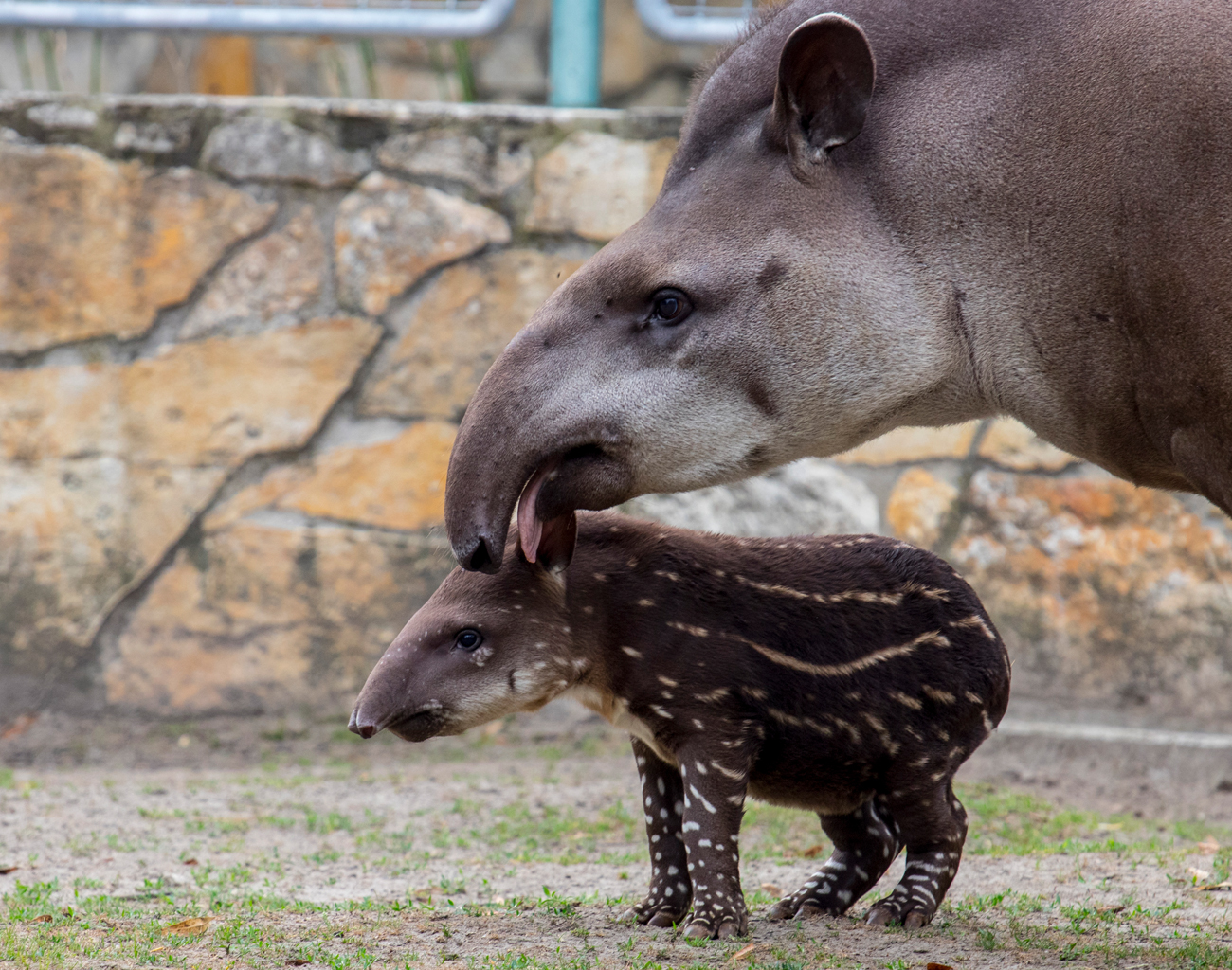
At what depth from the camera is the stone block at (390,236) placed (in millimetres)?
6488

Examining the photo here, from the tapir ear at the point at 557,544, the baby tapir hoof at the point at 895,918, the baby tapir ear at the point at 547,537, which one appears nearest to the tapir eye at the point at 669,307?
the baby tapir ear at the point at 547,537

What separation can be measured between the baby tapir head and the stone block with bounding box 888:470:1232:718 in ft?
11.1

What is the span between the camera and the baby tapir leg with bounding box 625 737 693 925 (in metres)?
3.52

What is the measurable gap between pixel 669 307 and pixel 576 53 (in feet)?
14.2

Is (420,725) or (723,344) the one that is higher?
(723,344)

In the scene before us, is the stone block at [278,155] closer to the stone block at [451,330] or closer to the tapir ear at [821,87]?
the stone block at [451,330]

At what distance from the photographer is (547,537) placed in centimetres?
339

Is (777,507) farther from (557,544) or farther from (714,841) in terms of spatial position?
(714,841)

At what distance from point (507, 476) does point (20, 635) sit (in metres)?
4.46

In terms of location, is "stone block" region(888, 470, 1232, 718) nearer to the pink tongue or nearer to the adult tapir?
the adult tapir

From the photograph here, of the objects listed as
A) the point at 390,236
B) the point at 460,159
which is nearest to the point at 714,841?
the point at 390,236

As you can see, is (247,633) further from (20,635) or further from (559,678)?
(559,678)

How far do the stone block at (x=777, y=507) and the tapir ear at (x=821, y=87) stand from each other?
3.67m

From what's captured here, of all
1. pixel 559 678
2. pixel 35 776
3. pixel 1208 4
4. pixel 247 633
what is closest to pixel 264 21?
pixel 247 633
